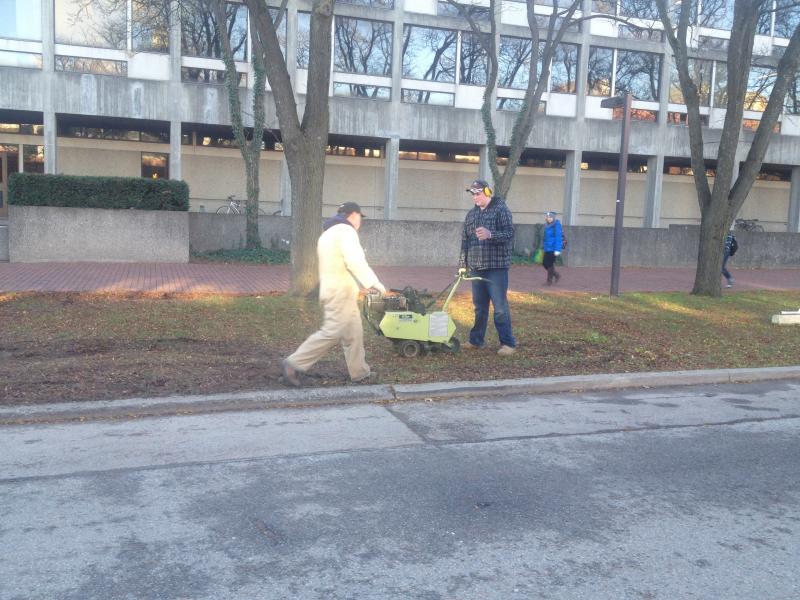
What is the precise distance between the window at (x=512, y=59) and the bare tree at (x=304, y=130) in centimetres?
1768

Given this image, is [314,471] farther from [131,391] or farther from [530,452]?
[131,391]

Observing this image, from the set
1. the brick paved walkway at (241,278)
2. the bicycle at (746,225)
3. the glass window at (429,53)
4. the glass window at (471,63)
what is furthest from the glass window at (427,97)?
the bicycle at (746,225)

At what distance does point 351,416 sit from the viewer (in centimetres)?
674

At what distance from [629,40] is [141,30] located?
17.6 m

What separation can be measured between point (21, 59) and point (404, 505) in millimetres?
22917

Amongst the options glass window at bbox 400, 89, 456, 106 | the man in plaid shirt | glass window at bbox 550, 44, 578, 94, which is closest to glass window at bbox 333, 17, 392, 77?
glass window at bbox 400, 89, 456, 106

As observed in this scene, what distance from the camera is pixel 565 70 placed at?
96.0 feet

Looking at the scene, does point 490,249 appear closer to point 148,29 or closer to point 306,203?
point 306,203

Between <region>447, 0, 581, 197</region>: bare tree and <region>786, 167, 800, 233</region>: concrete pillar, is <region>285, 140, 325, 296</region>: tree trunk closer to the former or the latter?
<region>447, 0, 581, 197</region>: bare tree

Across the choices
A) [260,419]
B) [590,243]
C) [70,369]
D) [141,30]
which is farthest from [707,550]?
[141,30]

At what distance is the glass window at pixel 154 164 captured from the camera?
89.7 feet

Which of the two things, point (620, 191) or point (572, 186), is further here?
point (572, 186)

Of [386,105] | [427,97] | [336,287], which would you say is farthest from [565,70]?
[336,287]

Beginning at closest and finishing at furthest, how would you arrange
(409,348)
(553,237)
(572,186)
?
(409,348) < (553,237) < (572,186)
